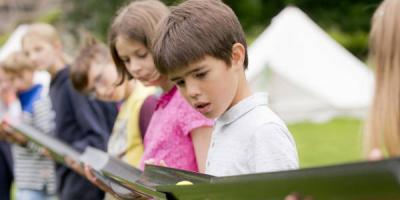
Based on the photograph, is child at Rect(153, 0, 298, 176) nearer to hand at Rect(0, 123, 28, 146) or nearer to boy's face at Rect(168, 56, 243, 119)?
boy's face at Rect(168, 56, 243, 119)

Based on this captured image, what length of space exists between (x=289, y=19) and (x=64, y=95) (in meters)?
11.3

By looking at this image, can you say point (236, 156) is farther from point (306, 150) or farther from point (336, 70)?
point (336, 70)

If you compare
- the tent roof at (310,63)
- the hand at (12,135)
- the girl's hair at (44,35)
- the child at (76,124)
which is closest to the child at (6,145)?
the hand at (12,135)

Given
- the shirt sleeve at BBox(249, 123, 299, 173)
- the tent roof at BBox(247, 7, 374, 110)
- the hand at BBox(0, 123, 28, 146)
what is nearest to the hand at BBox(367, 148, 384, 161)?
the shirt sleeve at BBox(249, 123, 299, 173)

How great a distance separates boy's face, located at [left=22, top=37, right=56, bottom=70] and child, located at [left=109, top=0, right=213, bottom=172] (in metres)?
2.14

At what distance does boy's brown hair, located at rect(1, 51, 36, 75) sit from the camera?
22.9 feet

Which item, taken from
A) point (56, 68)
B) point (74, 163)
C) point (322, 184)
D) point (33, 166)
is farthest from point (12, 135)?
point (322, 184)

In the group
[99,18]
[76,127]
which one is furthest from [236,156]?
[99,18]

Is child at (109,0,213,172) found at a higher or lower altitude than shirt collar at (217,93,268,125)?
lower

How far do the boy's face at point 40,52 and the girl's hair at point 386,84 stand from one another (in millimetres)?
4404

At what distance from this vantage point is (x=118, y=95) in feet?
17.1

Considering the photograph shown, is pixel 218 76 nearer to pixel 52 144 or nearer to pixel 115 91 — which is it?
pixel 115 91

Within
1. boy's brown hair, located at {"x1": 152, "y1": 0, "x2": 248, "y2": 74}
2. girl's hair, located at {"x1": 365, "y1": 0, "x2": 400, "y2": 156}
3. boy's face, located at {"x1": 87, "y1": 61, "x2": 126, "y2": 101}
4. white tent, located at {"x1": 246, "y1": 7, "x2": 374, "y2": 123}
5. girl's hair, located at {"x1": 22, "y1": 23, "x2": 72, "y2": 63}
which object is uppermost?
girl's hair, located at {"x1": 365, "y1": 0, "x2": 400, "y2": 156}

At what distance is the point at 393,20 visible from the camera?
2.10 metres
